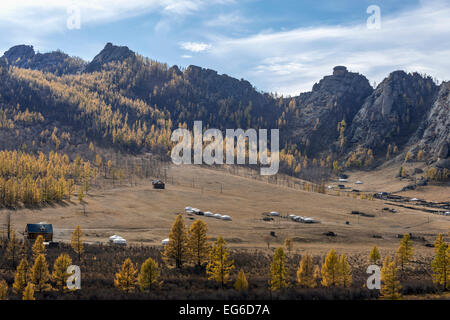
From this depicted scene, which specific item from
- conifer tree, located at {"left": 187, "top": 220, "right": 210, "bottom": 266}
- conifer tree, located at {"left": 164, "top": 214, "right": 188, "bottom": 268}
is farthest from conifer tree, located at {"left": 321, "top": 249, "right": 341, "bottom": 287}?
conifer tree, located at {"left": 164, "top": 214, "right": 188, "bottom": 268}

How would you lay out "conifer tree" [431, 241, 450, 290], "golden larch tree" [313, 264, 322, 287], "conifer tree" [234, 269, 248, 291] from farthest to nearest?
"golden larch tree" [313, 264, 322, 287], "conifer tree" [431, 241, 450, 290], "conifer tree" [234, 269, 248, 291]

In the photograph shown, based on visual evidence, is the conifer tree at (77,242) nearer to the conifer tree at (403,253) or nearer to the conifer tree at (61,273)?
the conifer tree at (61,273)

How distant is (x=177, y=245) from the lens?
69.9 m

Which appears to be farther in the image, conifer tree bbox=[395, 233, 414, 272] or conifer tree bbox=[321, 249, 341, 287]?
conifer tree bbox=[395, 233, 414, 272]

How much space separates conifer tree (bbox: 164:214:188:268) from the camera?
228ft

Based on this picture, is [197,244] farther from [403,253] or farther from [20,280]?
[403,253]

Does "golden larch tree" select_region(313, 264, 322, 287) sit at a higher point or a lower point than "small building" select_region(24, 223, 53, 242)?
lower

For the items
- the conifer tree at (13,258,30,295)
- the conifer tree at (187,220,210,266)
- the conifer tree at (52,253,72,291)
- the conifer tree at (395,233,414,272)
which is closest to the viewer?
the conifer tree at (13,258,30,295)

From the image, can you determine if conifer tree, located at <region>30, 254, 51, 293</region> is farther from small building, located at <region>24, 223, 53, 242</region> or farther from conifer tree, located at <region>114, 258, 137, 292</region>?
small building, located at <region>24, 223, 53, 242</region>

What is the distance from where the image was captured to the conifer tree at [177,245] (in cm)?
6944

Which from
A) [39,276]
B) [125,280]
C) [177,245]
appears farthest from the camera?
[177,245]

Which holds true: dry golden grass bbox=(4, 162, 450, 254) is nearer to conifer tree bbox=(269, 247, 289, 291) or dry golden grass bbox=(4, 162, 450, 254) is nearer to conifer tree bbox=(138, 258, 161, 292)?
conifer tree bbox=(269, 247, 289, 291)

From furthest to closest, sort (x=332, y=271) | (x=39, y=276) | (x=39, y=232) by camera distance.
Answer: (x=39, y=232) → (x=332, y=271) → (x=39, y=276)

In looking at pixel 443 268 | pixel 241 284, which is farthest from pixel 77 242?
pixel 443 268
